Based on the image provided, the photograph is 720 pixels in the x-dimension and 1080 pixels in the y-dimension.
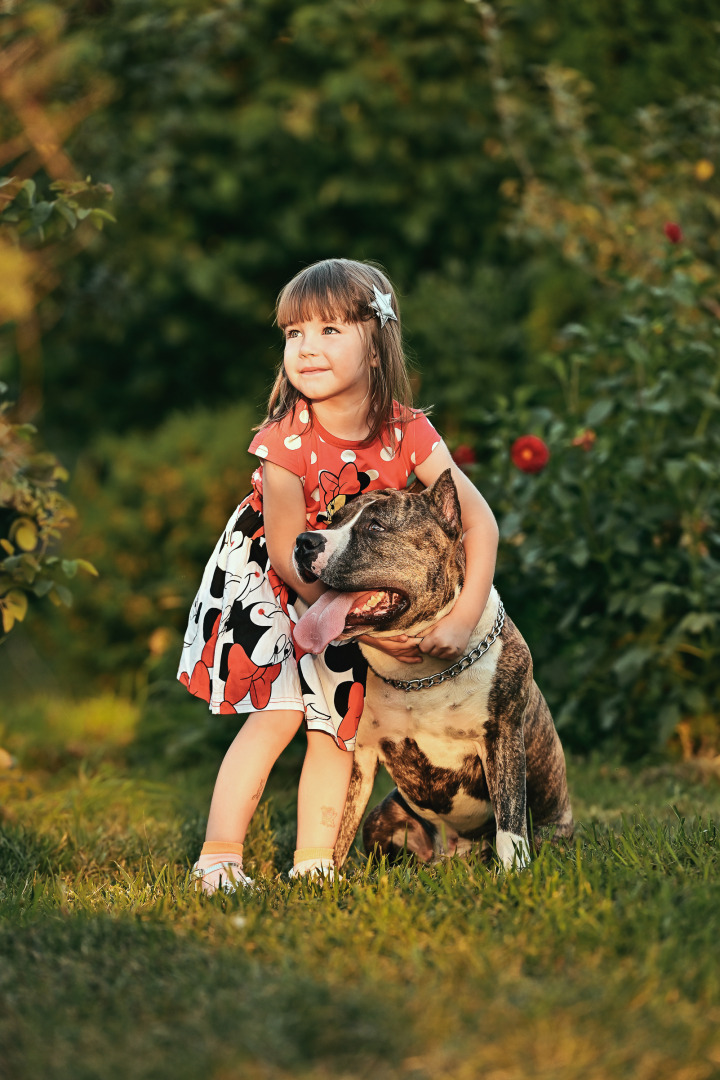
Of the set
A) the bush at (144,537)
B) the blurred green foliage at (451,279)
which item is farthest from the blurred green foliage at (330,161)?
the bush at (144,537)

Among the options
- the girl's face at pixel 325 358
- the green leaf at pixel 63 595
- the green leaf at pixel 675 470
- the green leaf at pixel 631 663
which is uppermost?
the girl's face at pixel 325 358

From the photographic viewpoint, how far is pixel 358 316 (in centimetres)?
331

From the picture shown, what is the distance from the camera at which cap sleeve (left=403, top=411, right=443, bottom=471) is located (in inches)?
135

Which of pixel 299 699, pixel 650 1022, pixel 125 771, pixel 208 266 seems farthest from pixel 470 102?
pixel 650 1022

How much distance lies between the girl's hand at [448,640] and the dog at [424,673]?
7 cm

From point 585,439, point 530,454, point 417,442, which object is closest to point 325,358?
point 417,442

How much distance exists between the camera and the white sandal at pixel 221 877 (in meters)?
2.98

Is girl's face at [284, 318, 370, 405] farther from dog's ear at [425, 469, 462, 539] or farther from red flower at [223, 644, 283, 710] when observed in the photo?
red flower at [223, 644, 283, 710]

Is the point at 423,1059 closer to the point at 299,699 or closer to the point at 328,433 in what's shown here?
the point at 299,699

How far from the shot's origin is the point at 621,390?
16.4 feet

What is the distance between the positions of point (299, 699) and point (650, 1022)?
5.41 ft

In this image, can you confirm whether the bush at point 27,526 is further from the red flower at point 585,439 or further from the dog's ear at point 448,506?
the red flower at point 585,439

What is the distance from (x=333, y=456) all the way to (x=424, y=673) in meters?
0.64

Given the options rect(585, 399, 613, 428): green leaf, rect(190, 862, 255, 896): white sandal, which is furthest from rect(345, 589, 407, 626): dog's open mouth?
rect(585, 399, 613, 428): green leaf
